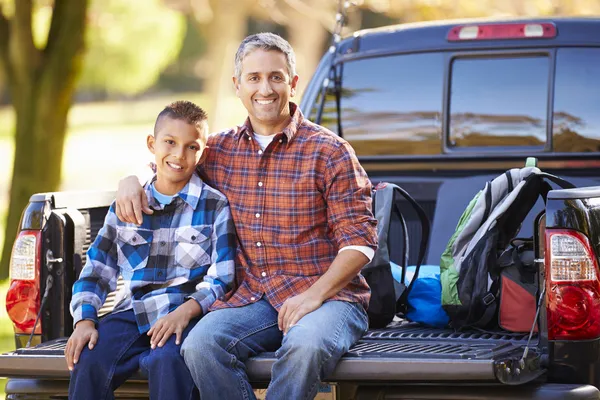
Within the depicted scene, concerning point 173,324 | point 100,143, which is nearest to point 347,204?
point 173,324

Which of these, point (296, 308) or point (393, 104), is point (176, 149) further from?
point (393, 104)

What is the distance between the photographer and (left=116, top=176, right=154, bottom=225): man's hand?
4.12 m

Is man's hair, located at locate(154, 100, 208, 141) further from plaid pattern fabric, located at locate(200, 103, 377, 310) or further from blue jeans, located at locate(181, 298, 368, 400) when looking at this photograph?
blue jeans, located at locate(181, 298, 368, 400)

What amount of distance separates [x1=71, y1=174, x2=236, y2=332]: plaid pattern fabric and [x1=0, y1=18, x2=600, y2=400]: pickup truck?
244mm

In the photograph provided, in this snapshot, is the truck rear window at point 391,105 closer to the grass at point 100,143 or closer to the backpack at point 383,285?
the backpack at point 383,285

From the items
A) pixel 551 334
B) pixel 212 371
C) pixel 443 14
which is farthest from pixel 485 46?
pixel 443 14

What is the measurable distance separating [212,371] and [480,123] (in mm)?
2429

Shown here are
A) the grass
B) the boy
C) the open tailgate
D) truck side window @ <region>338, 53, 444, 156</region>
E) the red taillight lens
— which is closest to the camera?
the open tailgate

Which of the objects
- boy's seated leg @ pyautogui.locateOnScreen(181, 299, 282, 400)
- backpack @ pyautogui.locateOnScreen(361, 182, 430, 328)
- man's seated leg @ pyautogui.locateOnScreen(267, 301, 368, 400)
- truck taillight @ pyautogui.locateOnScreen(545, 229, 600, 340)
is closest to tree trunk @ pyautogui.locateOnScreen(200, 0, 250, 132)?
backpack @ pyautogui.locateOnScreen(361, 182, 430, 328)

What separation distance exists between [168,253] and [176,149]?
1.31 ft

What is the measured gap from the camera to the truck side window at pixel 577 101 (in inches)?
209

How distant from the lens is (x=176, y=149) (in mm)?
4141

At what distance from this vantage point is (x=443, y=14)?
17.5 meters

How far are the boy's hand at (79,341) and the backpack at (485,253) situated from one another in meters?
1.37
